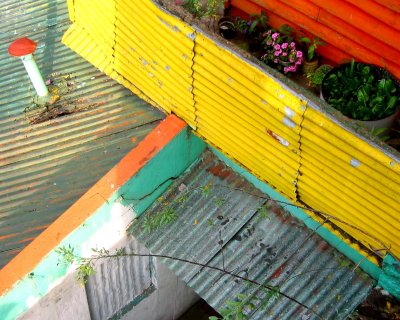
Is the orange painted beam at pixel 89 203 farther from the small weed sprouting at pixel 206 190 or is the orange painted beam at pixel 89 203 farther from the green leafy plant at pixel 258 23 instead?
the green leafy plant at pixel 258 23

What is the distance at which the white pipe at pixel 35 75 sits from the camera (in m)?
5.91

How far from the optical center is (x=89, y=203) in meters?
5.29

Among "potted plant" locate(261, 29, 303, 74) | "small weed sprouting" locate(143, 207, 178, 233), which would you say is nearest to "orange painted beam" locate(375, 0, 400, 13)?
"potted plant" locate(261, 29, 303, 74)

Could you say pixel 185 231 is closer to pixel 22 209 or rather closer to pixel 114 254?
pixel 114 254

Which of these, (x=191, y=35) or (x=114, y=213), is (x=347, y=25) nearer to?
(x=191, y=35)

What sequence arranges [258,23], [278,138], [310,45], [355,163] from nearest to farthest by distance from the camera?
[355,163] → [278,138] → [310,45] → [258,23]

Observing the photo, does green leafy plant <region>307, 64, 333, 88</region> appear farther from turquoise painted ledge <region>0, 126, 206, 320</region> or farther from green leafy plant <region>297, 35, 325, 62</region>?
turquoise painted ledge <region>0, 126, 206, 320</region>

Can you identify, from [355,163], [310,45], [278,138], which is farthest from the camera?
[310,45]

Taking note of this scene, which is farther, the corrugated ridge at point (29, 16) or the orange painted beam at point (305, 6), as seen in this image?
the corrugated ridge at point (29, 16)

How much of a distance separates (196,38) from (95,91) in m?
1.92

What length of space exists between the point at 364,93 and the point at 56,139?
10.8 ft

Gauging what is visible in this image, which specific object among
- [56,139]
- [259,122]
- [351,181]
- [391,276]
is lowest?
[391,276]

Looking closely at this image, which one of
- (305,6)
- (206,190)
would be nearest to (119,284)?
(206,190)

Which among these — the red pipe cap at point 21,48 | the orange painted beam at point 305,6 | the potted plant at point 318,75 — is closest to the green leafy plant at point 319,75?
the potted plant at point 318,75
